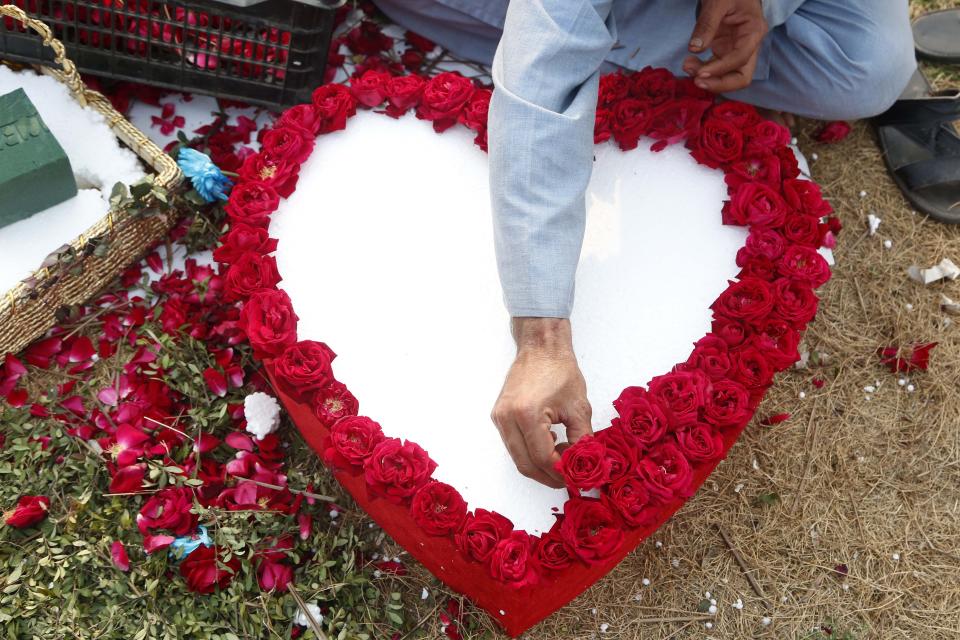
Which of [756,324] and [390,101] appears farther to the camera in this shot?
[390,101]

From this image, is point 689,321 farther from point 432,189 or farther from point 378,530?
point 378,530

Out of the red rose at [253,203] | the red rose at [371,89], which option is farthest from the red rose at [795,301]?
the red rose at [253,203]

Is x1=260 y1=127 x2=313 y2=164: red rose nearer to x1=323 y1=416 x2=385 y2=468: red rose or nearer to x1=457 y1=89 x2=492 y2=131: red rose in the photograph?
x1=457 y1=89 x2=492 y2=131: red rose

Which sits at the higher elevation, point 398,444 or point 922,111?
point 922,111

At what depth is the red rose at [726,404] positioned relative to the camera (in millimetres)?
1539

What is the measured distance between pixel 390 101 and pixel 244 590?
1059 mm

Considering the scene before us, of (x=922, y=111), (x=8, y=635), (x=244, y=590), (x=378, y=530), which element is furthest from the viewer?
(x=922, y=111)

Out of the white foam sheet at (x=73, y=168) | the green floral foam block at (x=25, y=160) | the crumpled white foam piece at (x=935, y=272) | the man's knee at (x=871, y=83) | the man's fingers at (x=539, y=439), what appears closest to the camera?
the man's fingers at (x=539, y=439)

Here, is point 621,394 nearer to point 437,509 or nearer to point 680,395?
point 680,395

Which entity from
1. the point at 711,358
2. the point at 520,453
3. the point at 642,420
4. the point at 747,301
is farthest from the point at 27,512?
the point at 747,301

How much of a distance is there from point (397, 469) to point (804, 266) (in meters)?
0.89

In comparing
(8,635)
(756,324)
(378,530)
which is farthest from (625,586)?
(8,635)

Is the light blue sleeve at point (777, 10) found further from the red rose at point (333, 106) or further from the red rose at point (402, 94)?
the red rose at point (333, 106)

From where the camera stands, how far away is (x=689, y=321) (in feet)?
5.49
